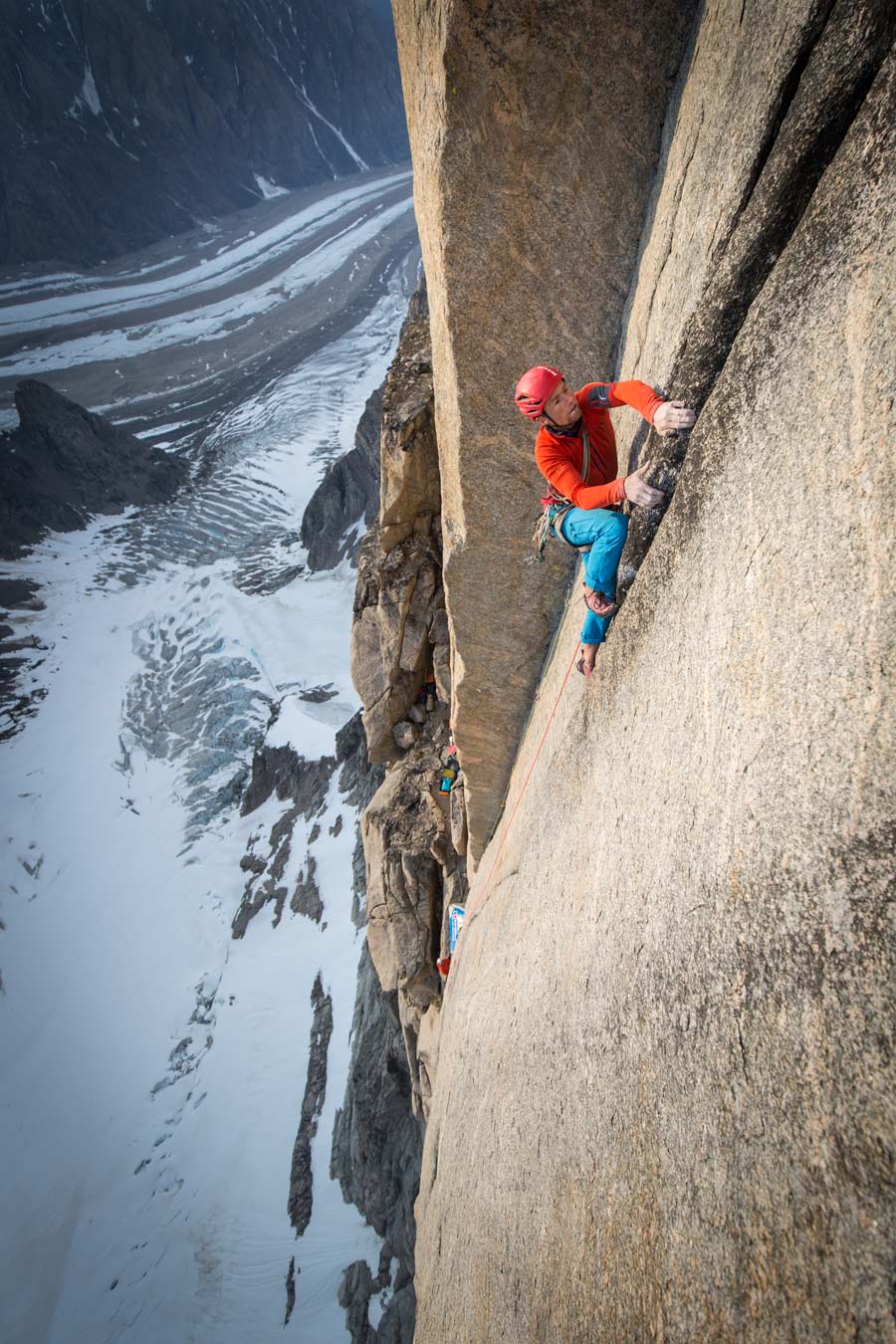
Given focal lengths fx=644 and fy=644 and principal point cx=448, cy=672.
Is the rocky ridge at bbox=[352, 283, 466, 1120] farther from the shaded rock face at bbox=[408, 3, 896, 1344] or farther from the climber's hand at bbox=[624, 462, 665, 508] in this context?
the climber's hand at bbox=[624, 462, 665, 508]

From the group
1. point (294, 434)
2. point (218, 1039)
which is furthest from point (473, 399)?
point (294, 434)

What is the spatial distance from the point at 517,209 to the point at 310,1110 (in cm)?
2653

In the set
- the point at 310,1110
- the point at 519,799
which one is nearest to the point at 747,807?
the point at 519,799

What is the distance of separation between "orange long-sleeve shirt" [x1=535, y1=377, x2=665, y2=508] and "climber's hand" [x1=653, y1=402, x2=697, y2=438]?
0.40 meters

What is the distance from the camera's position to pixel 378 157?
132 m

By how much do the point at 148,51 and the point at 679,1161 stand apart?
158m

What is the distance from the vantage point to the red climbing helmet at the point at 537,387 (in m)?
3.87

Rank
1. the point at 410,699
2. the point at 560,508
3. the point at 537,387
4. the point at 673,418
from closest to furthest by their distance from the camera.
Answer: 1. the point at 673,418
2. the point at 537,387
3. the point at 560,508
4. the point at 410,699

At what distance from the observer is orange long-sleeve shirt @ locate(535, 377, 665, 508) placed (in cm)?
388

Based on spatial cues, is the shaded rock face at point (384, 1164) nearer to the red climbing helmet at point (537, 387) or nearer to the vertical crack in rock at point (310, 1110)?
the vertical crack in rock at point (310, 1110)

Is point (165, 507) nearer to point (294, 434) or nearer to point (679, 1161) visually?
point (294, 434)

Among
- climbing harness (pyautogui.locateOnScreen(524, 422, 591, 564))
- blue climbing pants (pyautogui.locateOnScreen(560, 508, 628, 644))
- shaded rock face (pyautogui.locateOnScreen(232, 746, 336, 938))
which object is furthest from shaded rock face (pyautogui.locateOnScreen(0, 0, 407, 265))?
blue climbing pants (pyautogui.locateOnScreen(560, 508, 628, 644))

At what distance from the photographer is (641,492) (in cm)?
350

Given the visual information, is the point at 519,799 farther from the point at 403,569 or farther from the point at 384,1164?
the point at 384,1164
